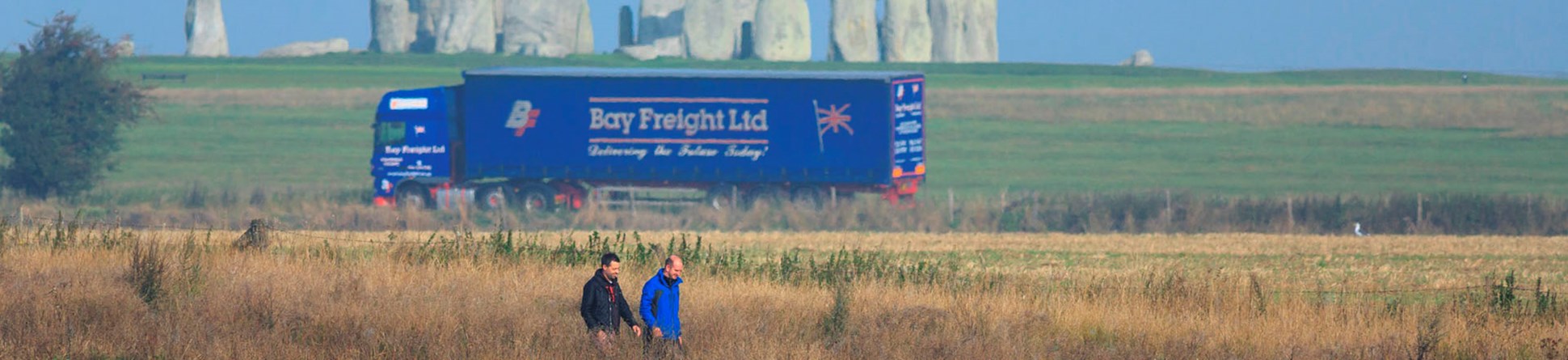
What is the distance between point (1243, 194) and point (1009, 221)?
13199 mm

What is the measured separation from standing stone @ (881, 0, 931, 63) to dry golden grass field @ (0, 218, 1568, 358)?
78.6 metres

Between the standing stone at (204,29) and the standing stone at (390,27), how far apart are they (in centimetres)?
759

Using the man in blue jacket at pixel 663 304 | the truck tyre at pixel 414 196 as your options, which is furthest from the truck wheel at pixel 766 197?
the man in blue jacket at pixel 663 304

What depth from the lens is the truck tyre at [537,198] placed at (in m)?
39.0

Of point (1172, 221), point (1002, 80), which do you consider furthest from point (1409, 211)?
point (1002, 80)

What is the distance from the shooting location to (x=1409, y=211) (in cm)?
3594

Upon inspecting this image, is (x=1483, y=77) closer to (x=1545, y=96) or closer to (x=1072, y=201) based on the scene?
(x=1545, y=96)

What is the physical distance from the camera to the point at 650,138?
38.1 meters

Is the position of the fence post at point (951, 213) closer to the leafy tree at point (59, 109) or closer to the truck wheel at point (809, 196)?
the truck wheel at point (809, 196)

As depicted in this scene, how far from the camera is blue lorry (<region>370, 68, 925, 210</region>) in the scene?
123 ft

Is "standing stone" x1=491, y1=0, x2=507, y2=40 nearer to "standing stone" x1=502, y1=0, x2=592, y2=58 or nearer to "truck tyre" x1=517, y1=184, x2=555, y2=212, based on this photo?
"standing stone" x1=502, y1=0, x2=592, y2=58

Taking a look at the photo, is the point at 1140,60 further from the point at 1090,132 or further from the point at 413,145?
the point at 413,145

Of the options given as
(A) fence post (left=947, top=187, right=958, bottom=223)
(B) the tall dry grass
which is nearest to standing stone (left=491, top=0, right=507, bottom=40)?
(B) the tall dry grass

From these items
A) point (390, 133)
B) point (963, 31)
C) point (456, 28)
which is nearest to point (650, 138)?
point (390, 133)
